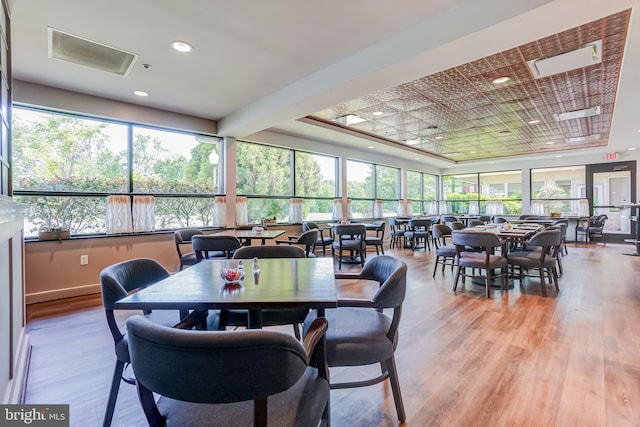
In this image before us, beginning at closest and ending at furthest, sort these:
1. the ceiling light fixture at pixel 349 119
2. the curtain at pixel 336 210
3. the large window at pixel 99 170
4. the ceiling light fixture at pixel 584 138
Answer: the large window at pixel 99 170 → the ceiling light fixture at pixel 349 119 → the ceiling light fixture at pixel 584 138 → the curtain at pixel 336 210

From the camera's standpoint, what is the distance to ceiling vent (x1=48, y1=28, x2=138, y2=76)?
2795mm

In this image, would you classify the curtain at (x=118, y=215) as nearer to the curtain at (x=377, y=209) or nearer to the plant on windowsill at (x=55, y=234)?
the plant on windowsill at (x=55, y=234)

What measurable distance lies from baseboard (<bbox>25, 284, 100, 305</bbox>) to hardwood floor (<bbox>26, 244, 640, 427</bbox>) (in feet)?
0.79

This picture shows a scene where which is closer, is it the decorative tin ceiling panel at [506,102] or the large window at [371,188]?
the decorative tin ceiling panel at [506,102]

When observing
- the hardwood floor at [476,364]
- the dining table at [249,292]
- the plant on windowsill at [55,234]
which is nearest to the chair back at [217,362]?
the dining table at [249,292]

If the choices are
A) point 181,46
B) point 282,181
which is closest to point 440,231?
point 282,181

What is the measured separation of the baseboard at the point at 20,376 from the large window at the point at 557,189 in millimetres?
11907

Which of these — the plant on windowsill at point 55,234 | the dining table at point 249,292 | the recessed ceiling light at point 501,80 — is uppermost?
the recessed ceiling light at point 501,80

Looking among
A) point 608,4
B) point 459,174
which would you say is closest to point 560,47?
point 608,4

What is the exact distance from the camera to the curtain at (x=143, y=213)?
4496 mm

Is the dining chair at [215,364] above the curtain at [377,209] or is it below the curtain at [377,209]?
below

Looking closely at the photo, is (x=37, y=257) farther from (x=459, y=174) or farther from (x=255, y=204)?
(x=459, y=174)

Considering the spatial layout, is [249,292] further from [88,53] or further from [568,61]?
[568,61]

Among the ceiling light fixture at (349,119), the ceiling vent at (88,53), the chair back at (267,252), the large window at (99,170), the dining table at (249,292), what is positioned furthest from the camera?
the ceiling light fixture at (349,119)
